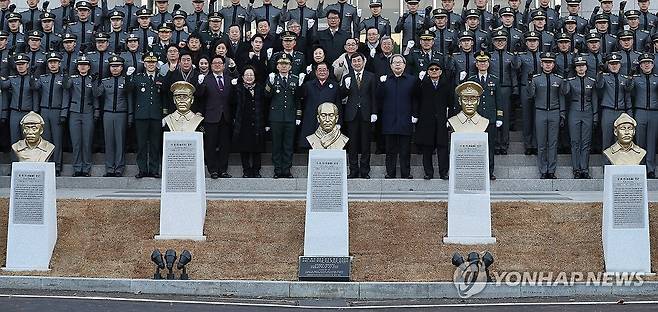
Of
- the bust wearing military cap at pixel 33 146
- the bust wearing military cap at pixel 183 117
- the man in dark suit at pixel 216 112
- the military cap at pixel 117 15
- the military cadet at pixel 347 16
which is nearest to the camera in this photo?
the bust wearing military cap at pixel 33 146

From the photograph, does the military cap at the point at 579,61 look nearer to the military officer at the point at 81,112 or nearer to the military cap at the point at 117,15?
the military officer at the point at 81,112

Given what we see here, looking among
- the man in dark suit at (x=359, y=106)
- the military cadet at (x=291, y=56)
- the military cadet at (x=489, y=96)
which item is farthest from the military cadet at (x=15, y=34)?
the military cadet at (x=489, y=96)

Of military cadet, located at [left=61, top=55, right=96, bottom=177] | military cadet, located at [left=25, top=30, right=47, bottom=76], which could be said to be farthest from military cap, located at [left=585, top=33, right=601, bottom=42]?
military cadet, located at [left=25, top=30, right=47, bottom=76]

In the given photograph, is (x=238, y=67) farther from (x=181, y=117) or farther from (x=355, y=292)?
(x=355, y=292)

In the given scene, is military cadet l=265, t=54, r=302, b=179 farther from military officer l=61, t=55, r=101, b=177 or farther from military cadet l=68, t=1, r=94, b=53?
military cadet l=68, t=1, r=94, b=53

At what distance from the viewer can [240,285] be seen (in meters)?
14.5

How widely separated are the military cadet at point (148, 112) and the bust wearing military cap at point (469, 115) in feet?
19.2

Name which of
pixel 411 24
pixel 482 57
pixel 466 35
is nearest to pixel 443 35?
pixel 411 24

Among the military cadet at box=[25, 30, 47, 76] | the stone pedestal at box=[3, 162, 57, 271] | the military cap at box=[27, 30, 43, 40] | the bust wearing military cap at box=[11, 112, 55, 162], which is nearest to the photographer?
the stone pedestal at box=[3, 162, 57, 271]

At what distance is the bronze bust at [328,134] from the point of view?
15.7 meters

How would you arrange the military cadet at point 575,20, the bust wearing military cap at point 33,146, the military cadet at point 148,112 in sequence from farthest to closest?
1. the military cadet at point 575,20
2. the military cadet at point 148,112
3. the bust wearing military cap at point 33,146

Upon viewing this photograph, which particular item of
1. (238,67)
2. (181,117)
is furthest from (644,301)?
(238,67)

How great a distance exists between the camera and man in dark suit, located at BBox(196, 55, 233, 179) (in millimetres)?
19859

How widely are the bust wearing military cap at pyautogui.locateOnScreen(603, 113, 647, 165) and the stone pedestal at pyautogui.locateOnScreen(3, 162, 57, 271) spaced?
7030 mm
